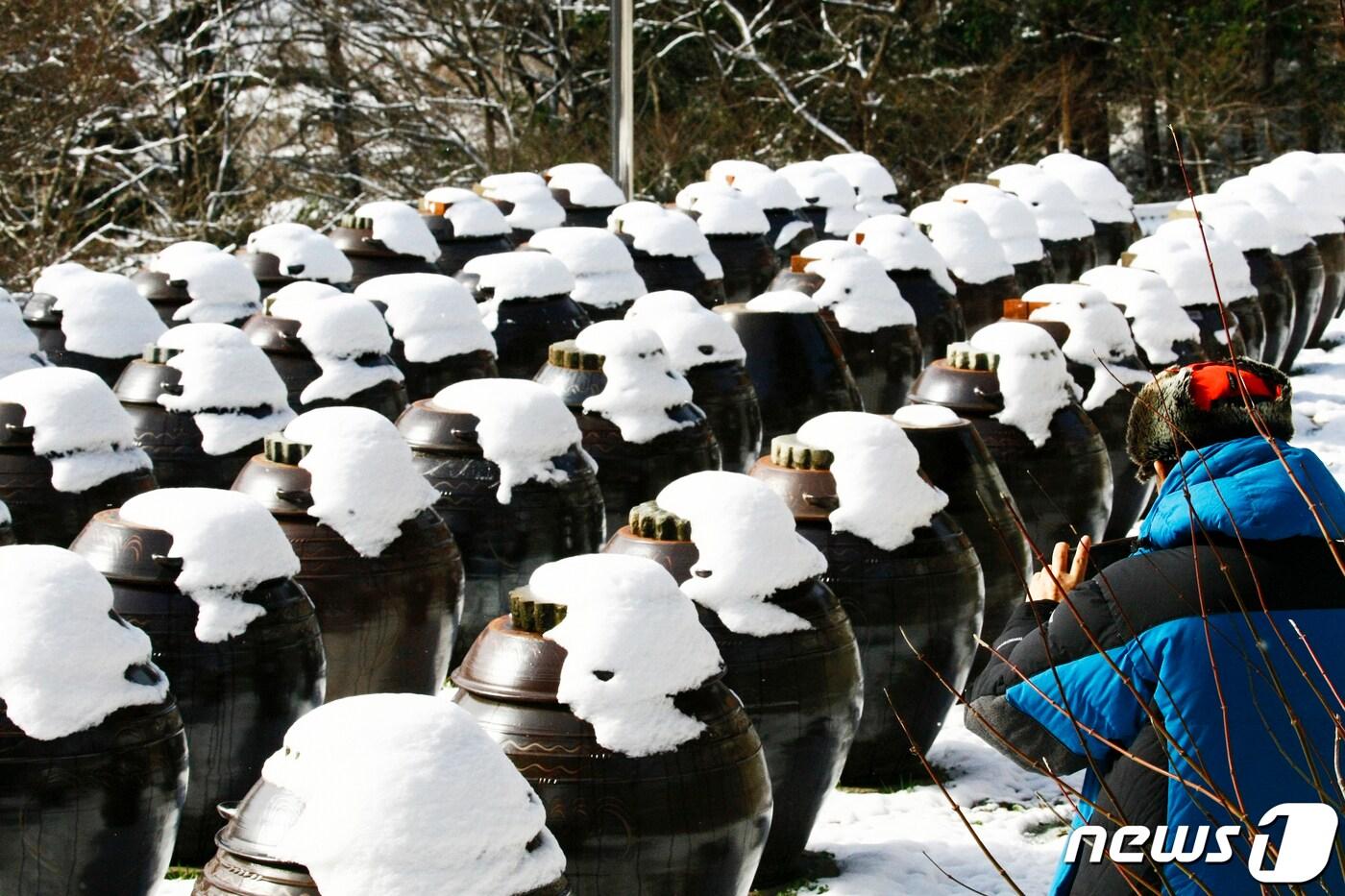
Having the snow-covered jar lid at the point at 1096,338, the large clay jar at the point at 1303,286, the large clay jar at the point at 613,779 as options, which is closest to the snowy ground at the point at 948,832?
the large clay jar at the point at 613,779

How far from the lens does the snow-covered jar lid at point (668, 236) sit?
42.1 feet

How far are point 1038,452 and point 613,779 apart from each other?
4.60m

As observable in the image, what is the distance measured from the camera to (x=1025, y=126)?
82.1 feet

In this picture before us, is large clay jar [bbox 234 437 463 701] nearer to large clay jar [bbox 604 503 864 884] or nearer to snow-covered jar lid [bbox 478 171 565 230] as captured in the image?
large clay jar [bbox 604 503 864 884]

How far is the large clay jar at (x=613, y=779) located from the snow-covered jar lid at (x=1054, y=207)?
11.6 meters

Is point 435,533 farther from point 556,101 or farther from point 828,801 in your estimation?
point 556,101

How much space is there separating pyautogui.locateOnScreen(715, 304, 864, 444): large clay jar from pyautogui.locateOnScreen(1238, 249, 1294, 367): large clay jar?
5275mm

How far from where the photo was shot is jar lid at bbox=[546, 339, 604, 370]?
341 inches

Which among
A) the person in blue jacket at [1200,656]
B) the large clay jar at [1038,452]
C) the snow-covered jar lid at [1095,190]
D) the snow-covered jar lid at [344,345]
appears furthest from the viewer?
the snow-covered jar lid at [1095,190]

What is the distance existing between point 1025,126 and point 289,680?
2039 centimetres

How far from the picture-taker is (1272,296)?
1446 centimetres
